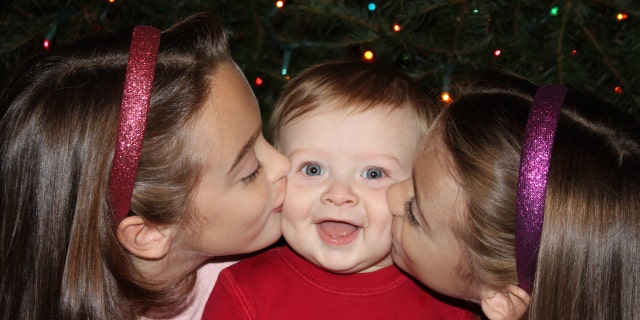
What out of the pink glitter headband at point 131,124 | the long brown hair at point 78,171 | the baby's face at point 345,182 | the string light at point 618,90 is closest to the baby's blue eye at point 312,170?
the baby's face at point 345,182

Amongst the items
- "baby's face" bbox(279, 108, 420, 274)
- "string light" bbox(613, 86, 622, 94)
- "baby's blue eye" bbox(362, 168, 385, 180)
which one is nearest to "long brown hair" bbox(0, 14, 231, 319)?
"baby's face" bbox(279, 108, 420, 274)

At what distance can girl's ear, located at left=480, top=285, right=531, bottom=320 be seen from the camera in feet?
4.10

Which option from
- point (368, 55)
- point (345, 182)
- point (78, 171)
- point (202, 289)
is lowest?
point (202, 289)

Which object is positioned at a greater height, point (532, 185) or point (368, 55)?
point (368, 55)

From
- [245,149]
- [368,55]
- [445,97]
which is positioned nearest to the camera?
[245,149]

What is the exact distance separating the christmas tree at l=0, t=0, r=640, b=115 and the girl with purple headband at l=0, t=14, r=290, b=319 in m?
0.49

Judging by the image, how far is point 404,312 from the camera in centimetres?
146

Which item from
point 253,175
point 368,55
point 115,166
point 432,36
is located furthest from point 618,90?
point 115,166

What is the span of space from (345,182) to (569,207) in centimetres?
47

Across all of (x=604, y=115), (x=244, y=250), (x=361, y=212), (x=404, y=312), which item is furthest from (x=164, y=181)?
(x=604, y=115)

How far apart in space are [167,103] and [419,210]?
51 centimetres

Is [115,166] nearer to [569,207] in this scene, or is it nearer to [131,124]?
[131,124]

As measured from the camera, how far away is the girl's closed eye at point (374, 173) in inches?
56.6

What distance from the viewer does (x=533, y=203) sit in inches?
43.8
